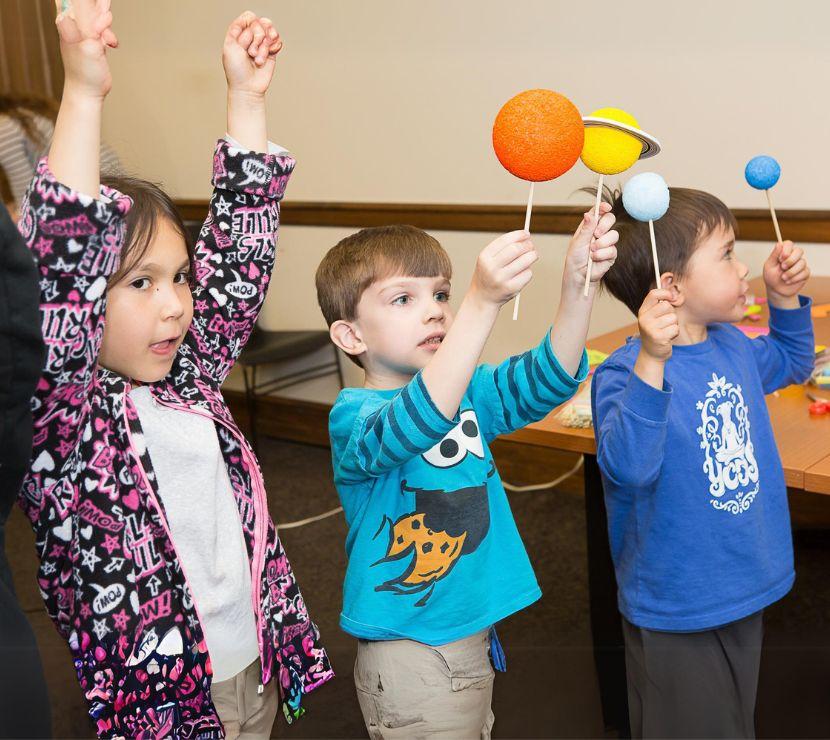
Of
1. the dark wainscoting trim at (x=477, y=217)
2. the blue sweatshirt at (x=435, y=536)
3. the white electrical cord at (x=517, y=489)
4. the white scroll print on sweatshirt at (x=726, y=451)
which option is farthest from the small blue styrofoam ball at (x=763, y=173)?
the white electrical cord at (x=517, y=489)

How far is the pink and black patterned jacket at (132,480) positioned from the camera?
3.15ft

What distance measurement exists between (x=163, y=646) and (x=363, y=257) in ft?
1.90

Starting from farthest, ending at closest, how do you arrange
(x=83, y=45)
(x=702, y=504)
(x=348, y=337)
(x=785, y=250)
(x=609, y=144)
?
(x=785, y=250) → (x=702, y=504) → (x=348, y=337) → (x=609, y=144) → (x=83, y=45)

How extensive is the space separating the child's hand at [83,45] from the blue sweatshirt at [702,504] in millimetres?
853

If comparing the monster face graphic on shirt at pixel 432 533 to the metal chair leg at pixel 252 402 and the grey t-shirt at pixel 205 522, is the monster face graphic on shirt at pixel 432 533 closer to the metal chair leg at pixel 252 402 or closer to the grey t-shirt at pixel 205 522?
the grey t-shirt at pixel 205 522

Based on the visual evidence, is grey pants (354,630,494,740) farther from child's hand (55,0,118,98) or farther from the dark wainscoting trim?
the dark wainscoting trim

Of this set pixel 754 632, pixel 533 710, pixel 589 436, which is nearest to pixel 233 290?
pixel 589 436

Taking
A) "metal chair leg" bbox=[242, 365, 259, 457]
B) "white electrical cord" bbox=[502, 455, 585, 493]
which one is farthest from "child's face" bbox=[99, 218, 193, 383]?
"metal chair leg" bbox=[242, 365, 259, 457]

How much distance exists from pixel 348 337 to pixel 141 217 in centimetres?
35

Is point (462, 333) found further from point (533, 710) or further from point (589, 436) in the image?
point (533, 710)

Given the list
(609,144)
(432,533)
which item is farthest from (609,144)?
(432,533)

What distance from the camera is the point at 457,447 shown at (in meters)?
1.35

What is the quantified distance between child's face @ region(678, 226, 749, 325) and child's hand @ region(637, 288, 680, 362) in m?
0.24

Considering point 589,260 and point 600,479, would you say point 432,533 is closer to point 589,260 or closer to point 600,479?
point 589,260
